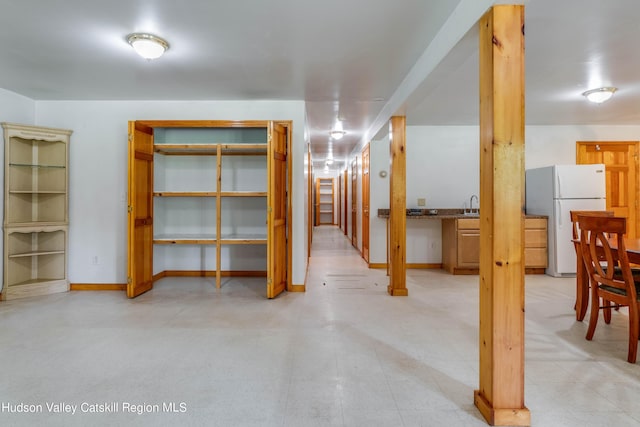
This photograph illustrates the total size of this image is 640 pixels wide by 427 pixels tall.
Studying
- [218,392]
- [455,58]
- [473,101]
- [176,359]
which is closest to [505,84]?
[455,58]

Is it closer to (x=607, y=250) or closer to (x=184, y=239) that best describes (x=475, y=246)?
(x=607, y=250)

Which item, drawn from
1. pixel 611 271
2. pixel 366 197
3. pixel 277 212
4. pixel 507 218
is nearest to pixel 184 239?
pixel 277 212

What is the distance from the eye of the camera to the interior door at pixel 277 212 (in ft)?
12.8

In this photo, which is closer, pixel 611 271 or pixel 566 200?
pixel 611 271

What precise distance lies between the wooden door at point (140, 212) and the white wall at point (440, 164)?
346 cm

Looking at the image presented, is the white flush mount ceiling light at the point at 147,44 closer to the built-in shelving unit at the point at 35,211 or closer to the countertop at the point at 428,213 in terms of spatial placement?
the built-in shelving unit at the point at 35,211

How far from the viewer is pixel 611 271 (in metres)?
2.62

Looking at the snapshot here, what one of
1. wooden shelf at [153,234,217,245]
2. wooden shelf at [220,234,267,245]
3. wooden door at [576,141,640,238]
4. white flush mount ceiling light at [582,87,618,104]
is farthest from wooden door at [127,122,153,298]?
wooden door at [576,141,640,238]

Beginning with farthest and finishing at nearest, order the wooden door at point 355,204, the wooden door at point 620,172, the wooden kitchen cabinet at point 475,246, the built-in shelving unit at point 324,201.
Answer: the built-in shelving unit at point 324,201
the wooden door at point 355,204
the wooden door at point 620,172
the wooden kitchen cabinet at point 475,246

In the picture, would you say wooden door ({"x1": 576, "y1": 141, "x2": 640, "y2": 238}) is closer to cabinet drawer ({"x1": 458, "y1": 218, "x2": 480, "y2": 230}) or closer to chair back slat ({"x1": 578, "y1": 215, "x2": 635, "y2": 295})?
cabinet drawer ({"x1": 458, "y1": 218, "x2": 480, "y2": 230})

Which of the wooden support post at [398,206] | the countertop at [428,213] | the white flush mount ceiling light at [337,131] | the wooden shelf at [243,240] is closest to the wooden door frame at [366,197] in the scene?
the countertop at [428,213]

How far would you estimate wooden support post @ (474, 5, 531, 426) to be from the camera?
1.72 metres

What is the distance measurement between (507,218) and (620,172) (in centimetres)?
576

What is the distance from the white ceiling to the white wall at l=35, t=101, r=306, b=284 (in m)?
0.18
